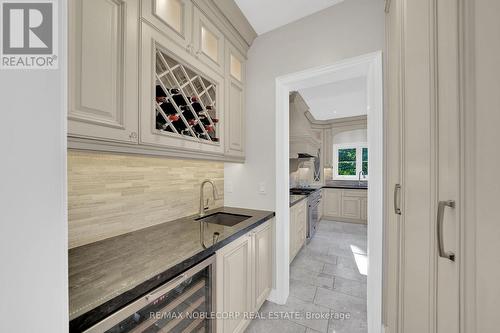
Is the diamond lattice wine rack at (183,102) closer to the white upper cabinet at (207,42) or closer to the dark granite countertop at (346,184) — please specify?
the white upper cabinet at (207,42)

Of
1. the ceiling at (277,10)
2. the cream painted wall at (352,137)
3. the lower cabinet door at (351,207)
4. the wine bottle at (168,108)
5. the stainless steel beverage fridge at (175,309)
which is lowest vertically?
the lower cabinet door at (351,207)

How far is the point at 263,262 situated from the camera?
1.75m

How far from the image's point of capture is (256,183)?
1975 millimetres

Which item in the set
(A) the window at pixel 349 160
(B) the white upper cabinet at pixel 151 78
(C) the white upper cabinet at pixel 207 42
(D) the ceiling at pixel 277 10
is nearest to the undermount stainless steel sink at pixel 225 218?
(B) the white upper cabinet at pixel 151 78

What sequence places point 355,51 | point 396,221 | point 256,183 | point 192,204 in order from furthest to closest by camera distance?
point 256,183 → point 192,204 → point 355,51 → point 396,221

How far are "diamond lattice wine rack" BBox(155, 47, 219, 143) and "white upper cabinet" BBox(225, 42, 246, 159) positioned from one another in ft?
0.63

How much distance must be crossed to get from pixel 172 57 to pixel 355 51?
1398 millimetres

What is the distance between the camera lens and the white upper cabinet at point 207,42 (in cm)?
137

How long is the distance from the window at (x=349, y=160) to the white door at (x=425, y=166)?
4523 millimetres

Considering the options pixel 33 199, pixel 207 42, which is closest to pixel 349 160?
pixel 207 42

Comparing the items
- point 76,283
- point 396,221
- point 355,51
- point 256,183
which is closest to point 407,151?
point 396,221

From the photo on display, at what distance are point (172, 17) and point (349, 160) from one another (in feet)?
18.0

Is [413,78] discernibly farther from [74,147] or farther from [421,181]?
[74,147]

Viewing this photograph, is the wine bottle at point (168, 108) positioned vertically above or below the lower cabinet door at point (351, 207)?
above
